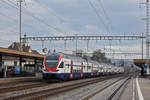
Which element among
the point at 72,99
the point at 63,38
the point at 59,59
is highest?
the point at 63,38

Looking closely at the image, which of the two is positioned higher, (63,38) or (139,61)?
(63,38)

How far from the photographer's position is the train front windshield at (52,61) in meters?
25.9

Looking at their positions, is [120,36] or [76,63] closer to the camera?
[76,63]

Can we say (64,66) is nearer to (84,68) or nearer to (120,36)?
(84,68)

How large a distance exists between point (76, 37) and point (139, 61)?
24747 millimetres

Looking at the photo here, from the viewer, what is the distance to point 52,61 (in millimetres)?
26109

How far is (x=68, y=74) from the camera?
28.7m

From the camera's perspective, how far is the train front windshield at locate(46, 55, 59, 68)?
Result: 25922mm

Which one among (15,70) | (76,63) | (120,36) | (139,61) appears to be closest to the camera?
(76,63)

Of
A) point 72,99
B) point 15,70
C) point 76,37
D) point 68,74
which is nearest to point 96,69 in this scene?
point 76,37

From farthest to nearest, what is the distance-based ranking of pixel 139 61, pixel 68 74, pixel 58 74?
pixel 139 61 → pixel 68 74 → pixel 58 74

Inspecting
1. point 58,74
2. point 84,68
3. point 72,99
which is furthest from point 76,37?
point 72,99

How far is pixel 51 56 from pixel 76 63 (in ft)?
21.4

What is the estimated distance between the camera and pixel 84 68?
37406 millimetres
